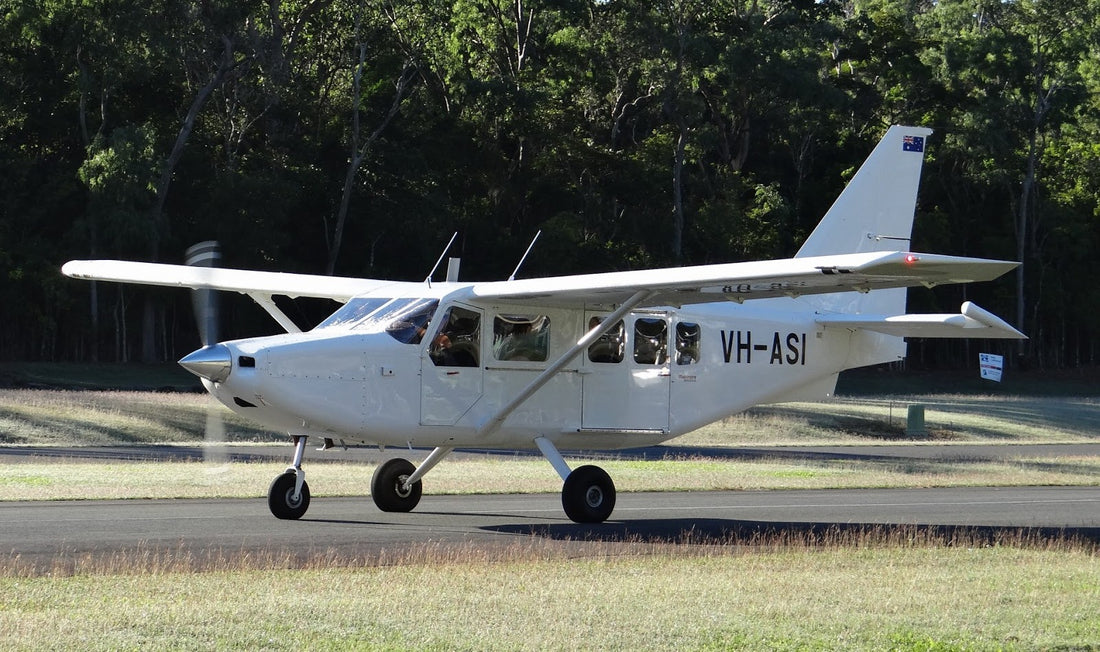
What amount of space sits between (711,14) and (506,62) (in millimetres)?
9346

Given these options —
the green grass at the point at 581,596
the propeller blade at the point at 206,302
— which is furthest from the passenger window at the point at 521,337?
the propeller blade at the point at 206,302

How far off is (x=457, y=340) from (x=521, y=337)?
32.8 inches

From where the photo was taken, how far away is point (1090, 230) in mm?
73562

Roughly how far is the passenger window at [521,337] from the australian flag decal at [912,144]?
653 centimetres

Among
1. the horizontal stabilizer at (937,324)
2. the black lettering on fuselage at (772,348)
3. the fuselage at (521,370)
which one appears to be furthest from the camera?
the black lettering on fuselage at (772,348)

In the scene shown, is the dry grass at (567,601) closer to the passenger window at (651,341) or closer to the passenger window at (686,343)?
the passenger window at (651,341)

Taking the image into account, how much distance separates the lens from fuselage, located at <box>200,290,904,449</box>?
1505 centimetres

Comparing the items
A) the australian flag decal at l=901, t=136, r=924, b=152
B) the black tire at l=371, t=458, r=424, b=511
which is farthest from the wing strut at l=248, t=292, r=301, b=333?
the australian flag decal at l=901, t=136, r=924, b=152

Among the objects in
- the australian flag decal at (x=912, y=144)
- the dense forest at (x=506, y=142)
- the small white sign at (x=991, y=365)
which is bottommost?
the small white sign at (x=991, y=365)

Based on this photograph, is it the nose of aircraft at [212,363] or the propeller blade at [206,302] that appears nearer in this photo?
the nose of aircraft at [212,363]

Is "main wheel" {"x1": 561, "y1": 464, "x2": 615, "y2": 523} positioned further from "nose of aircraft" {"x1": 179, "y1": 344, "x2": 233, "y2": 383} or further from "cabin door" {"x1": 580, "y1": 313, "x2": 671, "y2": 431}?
"nose of aircraft" {"x1": 179, "y1": 344, "x2": 233, "y2": 383}

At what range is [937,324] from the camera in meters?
16.8

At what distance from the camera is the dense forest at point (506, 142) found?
5166 centimetres

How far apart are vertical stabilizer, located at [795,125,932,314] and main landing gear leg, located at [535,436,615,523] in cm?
474
